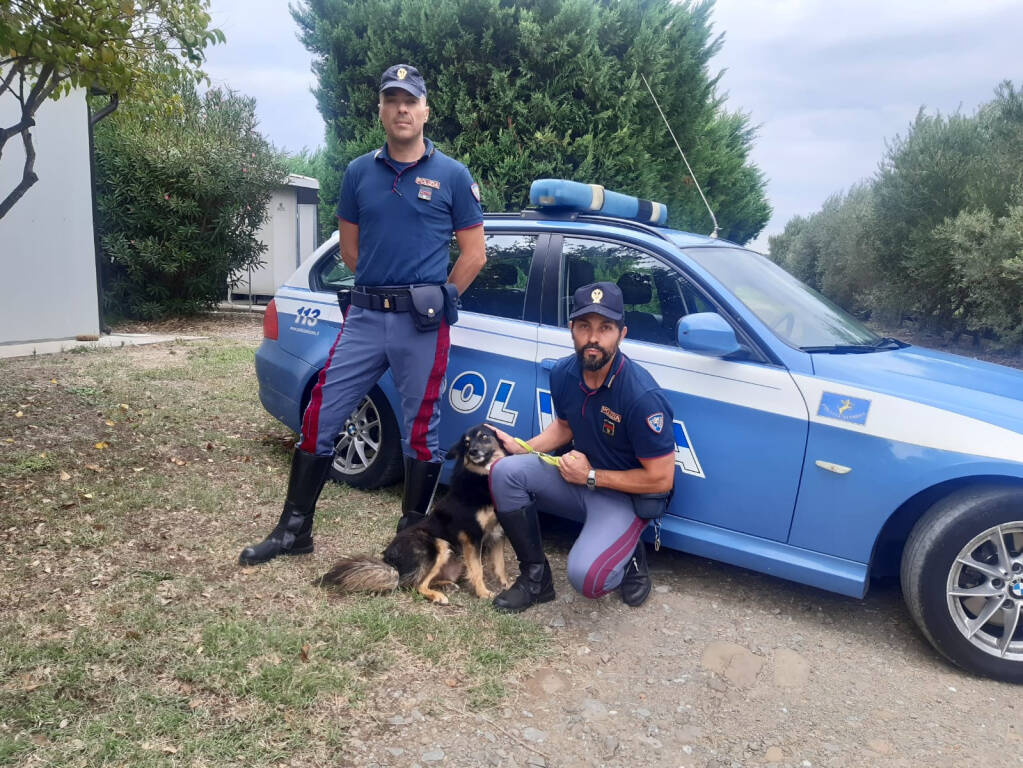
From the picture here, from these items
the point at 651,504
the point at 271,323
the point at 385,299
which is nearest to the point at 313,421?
the point at 385,299

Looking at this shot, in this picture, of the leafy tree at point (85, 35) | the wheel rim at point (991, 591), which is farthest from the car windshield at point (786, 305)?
the leafy tree at point (85, 35)

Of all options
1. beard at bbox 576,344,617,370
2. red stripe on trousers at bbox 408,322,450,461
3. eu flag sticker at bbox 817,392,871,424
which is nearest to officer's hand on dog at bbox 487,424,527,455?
red stripe on trousers at bbox 408,322,450,461

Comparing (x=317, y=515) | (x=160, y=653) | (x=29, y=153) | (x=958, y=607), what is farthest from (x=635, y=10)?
(x=160, y=653)

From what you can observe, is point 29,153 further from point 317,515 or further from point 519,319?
point 519,319

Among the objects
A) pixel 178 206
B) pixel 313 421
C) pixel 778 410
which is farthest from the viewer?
pixel 178 206

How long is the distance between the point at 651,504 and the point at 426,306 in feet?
4.46

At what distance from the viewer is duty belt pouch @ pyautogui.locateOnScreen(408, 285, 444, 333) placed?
352cm

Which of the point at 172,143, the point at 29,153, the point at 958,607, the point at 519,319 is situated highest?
the point at 172,143

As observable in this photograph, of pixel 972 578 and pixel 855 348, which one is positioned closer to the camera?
pixel 972 578

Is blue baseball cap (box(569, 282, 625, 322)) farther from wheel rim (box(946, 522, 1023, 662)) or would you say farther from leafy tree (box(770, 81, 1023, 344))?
leafy tree (box(770, 81, 1023, 344))

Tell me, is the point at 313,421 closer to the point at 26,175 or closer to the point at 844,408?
the point at 844,408

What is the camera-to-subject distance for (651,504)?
10.6 feet

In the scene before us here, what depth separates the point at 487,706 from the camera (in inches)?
104

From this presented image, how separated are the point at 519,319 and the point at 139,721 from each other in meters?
2.43
